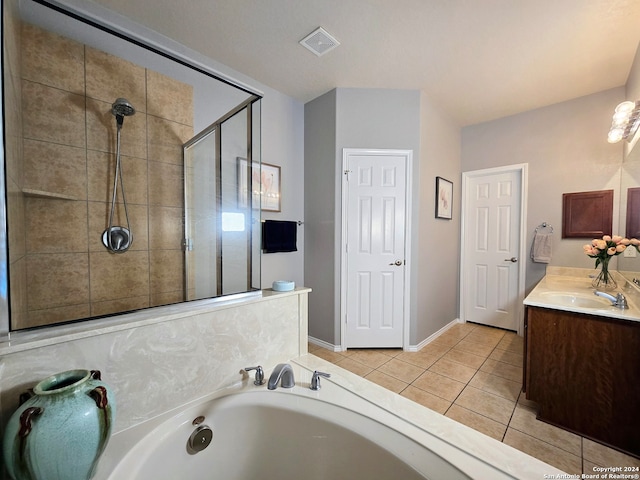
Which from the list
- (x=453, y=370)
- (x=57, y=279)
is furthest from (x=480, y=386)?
(x=57, y=279)

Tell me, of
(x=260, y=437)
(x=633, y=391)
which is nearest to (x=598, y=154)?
(x=633, y=391)

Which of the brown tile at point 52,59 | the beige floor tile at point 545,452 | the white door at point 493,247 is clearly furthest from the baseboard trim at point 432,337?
the brown tile at point 52,59

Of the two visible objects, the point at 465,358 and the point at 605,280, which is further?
the point at 465,358

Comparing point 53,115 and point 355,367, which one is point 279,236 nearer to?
point 355,367

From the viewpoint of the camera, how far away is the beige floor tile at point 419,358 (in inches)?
94.3

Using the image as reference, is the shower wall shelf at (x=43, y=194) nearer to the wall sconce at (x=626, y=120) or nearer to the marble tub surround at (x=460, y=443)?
the marble tub surround at (x=460, y=443)

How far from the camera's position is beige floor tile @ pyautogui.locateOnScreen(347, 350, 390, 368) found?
7.92 feet

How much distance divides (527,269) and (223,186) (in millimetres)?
3524

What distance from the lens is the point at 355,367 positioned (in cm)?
234

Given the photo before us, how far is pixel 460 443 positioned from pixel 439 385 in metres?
1.34

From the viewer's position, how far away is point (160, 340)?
3.43 ft

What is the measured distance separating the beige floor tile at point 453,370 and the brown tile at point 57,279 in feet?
8.87

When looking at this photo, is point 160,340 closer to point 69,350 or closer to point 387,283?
point 69,350

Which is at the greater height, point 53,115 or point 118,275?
point 53,115
